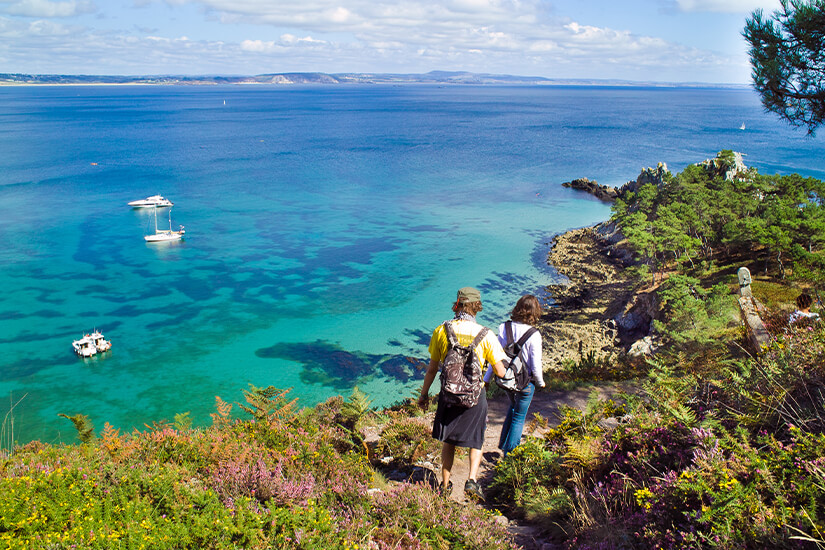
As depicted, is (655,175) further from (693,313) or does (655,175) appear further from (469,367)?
(469,367)

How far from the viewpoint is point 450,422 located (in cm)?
495

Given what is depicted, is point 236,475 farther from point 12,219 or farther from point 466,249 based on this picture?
point 12,219

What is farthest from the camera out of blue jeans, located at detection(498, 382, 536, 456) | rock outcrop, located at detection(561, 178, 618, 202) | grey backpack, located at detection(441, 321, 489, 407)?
rock outcrop, located at detection(561, 178, 618, 202)

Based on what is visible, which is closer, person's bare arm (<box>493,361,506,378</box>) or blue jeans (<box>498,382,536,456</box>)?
person's bare arm (<box>493,361,506,378</box>)

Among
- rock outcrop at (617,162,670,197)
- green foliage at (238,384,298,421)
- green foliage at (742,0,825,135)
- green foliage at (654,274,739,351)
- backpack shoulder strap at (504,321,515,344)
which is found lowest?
green foliage at (654,274,739,351)

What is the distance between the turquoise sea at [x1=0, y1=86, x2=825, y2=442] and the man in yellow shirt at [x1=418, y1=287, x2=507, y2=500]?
1252 cm

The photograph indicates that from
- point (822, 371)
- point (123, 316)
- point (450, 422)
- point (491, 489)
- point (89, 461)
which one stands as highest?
point (822, 371)

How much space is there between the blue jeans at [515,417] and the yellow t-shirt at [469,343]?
0.90 m

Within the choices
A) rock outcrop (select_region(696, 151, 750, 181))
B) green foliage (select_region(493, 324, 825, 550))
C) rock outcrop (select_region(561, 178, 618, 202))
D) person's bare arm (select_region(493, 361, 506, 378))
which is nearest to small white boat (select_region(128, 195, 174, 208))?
rock outcrop (select_region(561, 178, 618, 202))

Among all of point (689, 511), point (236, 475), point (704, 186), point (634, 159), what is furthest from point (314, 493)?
point (634, 159)

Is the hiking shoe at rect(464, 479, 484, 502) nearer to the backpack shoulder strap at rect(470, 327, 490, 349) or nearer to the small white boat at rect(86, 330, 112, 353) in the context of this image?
the backpack shoulder strap at rect(470, 327, 490, 349)

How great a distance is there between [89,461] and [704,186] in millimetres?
33068

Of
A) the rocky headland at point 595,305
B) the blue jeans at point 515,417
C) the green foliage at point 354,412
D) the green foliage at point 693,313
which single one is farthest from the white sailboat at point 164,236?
the blue jeans at point 515,417

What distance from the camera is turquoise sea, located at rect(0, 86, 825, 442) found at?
63.1ft
